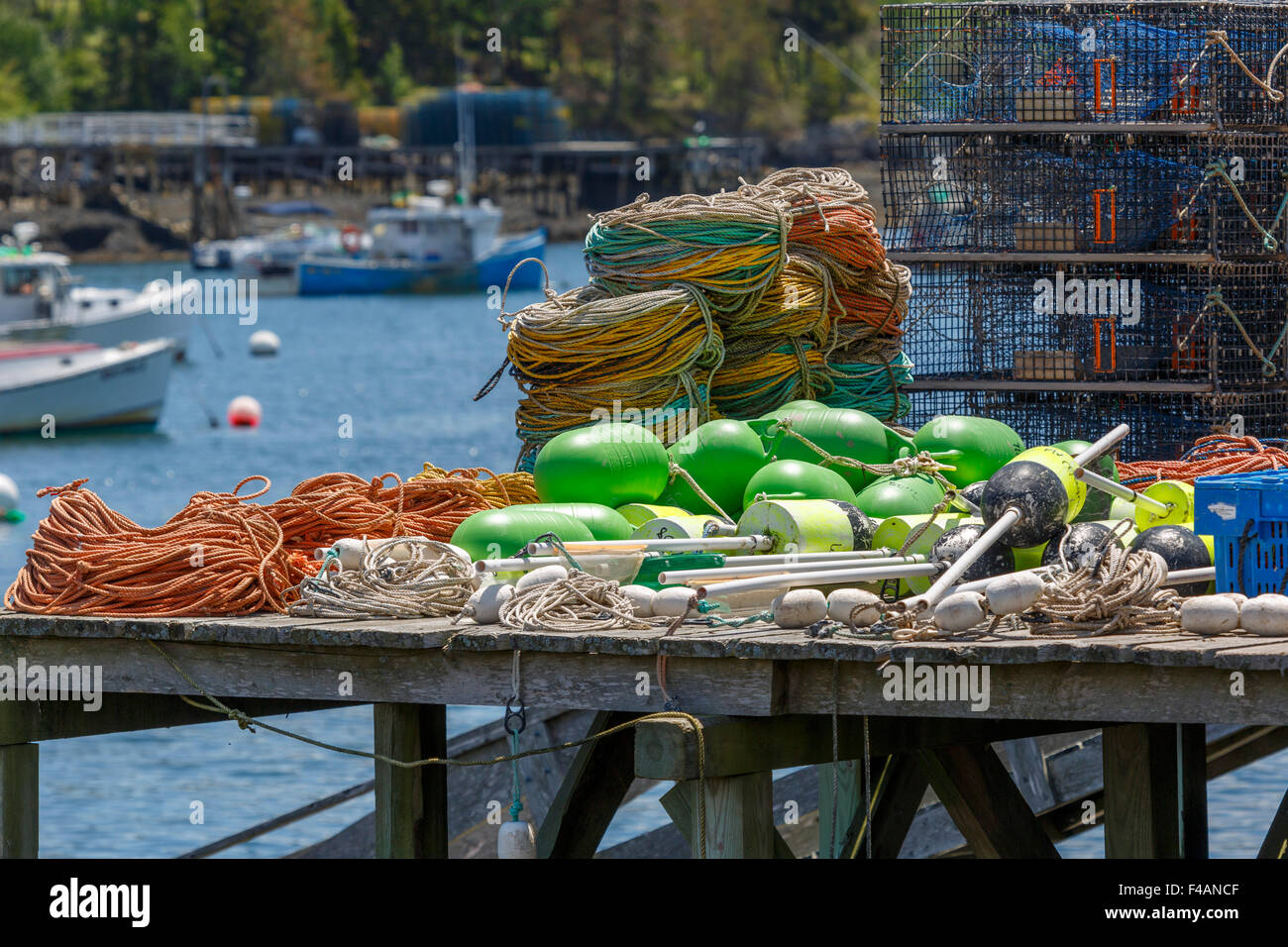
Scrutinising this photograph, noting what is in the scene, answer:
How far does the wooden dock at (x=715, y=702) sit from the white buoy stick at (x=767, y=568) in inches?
17.4

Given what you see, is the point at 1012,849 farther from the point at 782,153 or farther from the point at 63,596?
the point at 782,153

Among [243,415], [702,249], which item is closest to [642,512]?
[702,249]

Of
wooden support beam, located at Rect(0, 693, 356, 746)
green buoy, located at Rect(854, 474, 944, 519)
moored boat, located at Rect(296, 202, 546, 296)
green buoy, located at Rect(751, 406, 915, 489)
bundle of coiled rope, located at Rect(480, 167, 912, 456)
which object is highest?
moored boat, located at Rect(296, 202, 546, 296)

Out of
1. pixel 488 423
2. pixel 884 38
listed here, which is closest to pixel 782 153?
pixel 488 423

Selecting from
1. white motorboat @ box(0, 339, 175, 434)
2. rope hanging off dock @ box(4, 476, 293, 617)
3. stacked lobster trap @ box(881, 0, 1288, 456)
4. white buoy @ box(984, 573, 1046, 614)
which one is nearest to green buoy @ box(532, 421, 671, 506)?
rope hanging off dock @ box(4, 476, 293, 617)

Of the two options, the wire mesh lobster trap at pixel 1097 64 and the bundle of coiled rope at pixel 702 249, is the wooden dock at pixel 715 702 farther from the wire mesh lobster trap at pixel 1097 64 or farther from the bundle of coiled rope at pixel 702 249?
the wire mesh lobster trap at pixel 1097 64

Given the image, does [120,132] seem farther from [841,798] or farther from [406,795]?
[406,795]

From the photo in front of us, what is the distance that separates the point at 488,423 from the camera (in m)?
47.7

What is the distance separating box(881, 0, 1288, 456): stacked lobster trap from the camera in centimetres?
954

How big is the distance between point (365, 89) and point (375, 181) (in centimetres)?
1324

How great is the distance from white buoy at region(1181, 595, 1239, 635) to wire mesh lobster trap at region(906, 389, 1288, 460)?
4134mm

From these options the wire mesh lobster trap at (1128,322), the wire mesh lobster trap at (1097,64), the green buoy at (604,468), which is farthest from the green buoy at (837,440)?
the wire mesh lobster trap at (1097,64)

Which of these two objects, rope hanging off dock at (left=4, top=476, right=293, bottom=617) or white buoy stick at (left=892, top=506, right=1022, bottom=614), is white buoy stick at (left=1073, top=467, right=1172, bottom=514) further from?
rope hanging off dock at (left=4, top=476, right=293, bottom=617)

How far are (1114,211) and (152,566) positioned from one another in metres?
4.90
